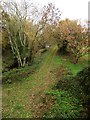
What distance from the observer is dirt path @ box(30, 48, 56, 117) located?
18.7 meters

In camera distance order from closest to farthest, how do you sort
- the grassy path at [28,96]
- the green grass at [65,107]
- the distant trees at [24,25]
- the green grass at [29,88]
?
the green grass at [65,107]
the grassy path at [28,96]
the green grass at [29,88]
the distant trees at [24,25]

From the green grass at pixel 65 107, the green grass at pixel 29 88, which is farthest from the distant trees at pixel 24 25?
the green grass at pixel 65 107

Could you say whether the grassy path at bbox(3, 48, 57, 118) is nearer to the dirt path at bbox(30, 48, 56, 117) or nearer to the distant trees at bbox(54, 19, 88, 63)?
the dirt path at bbox(30, 48, 56, 117)

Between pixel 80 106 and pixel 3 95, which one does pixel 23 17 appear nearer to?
pixel 3 95

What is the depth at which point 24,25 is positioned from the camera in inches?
1375

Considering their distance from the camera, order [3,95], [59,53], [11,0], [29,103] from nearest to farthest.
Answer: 1. [29,103]
2. [3,95]
3. [11,0]
4. [59,53]

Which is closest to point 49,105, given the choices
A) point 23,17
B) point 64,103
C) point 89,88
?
point 64,103

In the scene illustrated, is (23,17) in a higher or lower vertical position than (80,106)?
higher

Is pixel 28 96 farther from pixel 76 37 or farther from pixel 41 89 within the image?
pixel 76 37

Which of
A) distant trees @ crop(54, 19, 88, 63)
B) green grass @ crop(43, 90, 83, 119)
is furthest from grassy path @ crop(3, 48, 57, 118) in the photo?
distant trees @ crop(54, 19, 88, 63)

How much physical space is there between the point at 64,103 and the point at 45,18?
18.5m

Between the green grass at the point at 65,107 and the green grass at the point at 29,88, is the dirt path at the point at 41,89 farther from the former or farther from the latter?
the green grass at the point at 65,107

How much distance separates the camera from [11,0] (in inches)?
1262

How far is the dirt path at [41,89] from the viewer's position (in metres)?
18.7
